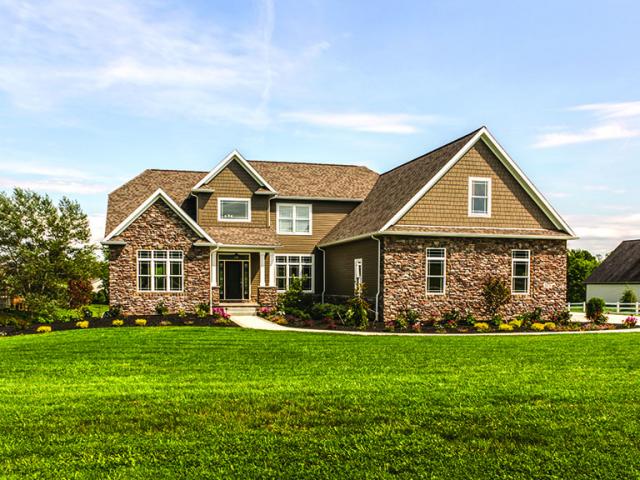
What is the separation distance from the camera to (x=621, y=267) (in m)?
45.4

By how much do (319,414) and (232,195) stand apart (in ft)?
69.6

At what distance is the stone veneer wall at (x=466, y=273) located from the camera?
71.5 feet

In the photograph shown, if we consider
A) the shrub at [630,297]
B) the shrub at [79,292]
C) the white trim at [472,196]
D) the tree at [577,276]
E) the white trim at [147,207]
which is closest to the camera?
the white trim at [472,196]

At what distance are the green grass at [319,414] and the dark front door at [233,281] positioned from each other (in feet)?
48.2

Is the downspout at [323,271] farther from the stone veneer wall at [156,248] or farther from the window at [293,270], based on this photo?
the stone veneer wall at [156,248]

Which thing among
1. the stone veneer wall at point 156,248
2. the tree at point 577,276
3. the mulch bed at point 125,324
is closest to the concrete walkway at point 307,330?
the mulch bed at point 125,324

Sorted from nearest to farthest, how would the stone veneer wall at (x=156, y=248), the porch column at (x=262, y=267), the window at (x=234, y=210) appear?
the stone veneer wall at (x=156, y=248)
the porch column at (x=262, y=267)
the window at (x=234, y=210)

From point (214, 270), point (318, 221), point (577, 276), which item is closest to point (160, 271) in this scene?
point (214, 270)

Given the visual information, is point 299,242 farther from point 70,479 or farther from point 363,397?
point 70,479

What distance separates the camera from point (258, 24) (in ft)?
45.7

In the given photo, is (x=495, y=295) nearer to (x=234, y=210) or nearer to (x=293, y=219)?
(x=293, y=219)

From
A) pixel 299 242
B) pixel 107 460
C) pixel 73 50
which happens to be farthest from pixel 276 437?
pixel 299 242

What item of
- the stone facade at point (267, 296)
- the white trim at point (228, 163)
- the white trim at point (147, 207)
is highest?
the white trim at point (228, 163)

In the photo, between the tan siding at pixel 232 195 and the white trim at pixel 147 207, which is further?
the tan siding at pixel 232 195
